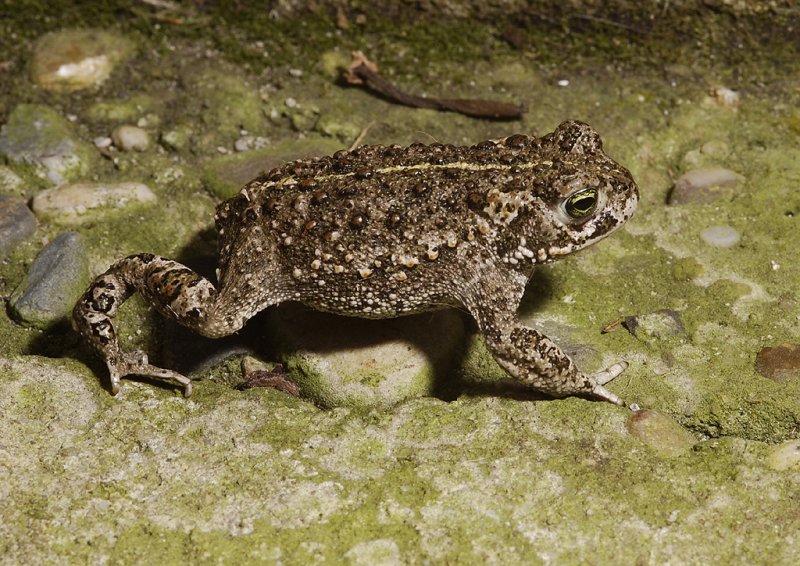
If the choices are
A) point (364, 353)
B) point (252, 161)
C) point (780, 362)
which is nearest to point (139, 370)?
point (364, 353)

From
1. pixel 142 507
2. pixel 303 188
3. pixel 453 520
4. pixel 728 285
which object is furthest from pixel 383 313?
pixel 728 285

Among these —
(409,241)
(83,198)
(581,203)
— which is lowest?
(83,198)

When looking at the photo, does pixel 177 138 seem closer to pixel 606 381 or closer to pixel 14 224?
pixel 14 224

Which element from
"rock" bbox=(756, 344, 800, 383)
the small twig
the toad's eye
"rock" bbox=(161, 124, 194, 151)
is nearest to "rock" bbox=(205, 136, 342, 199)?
"rock" bbox=(161, 124, 194, 151)

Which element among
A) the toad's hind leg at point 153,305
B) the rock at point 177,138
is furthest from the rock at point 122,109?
the toad's hind leg at point 153,305

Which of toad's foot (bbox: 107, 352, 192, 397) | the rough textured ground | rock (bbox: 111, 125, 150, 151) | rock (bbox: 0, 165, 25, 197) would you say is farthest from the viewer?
rock (bbox: 111, 125, 150, 151)

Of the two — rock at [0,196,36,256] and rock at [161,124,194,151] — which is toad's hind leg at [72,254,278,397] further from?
rock at [161,124,194,151]

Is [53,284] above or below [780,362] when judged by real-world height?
below
